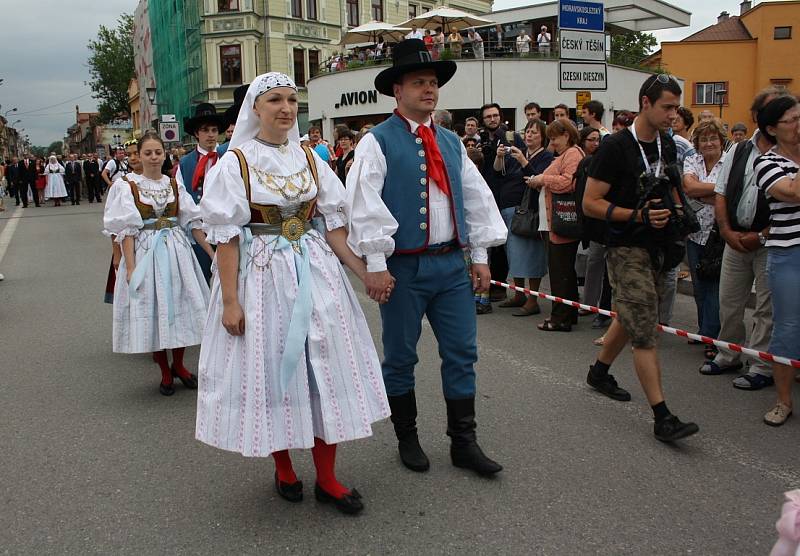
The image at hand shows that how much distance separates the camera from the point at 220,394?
10.6ft

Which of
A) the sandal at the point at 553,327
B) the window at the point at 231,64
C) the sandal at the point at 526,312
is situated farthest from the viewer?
the window at the point at 231,64

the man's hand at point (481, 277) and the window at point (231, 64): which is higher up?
the window at point (231, 64)

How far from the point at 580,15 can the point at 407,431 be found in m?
7.69

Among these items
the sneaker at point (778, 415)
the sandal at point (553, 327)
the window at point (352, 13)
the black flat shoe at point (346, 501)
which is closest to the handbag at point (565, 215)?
the sandal at point (553, 327)

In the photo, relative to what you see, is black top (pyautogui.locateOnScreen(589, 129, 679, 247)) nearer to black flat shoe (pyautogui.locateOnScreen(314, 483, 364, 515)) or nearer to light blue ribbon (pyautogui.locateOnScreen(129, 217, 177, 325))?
black flat shoe (pyautogui.locateOnScreen(314, 483, 364, 515))

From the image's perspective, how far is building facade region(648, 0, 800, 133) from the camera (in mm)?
45156

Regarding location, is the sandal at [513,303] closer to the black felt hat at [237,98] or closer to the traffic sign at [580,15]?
the traffic sign at [580,15]

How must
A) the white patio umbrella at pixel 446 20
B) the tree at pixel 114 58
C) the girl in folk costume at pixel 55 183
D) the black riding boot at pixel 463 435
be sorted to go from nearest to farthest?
the black riding boot at pixel 463 435
the girl in folk costume at pixel 55 183
the white patio umbrella at pixel 446 20
the tree at pixel 114 58

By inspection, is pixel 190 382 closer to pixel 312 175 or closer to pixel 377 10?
pixel 312 175

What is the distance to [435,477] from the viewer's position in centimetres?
374

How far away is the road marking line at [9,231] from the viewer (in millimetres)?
14728

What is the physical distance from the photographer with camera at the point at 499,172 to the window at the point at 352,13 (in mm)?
38450

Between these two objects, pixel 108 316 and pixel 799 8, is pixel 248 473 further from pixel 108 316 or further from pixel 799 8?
pixel 799 8

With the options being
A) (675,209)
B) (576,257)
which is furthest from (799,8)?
(675,209)
